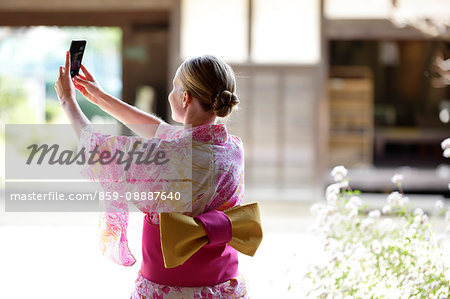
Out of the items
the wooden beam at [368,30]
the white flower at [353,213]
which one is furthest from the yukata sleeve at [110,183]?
the wooden beam at [368,30]

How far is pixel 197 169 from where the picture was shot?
1308 millimetres

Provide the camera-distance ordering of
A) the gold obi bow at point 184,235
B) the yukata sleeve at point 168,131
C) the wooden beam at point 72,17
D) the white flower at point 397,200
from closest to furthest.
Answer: the gold obi bow at point 184,235 < the yukata sleeve at point 168,131 < the white flower at point 397,200 < the wooden beam at point 72,17

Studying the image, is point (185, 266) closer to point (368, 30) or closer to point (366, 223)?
point (366, 223)

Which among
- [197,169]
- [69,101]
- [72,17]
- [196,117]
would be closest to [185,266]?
[197,169]

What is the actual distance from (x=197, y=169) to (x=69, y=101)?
13.4 inches

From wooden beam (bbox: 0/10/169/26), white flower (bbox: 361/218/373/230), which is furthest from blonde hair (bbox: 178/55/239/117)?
wooden beam (bbox: 0/10/169/26)

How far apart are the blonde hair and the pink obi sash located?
10.6 inches

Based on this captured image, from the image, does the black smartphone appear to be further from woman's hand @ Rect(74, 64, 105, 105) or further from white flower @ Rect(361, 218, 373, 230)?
white flower @ Rect(361, 218, 373, 230)

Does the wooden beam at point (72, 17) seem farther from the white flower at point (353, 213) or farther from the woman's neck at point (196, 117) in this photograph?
the woman's neck at point (196, 117)

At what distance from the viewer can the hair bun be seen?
1.32 m

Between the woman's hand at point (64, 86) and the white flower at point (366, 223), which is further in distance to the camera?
the white flower at point (366, 223)

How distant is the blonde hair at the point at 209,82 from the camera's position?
51.5 inches

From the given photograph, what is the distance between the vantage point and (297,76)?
19.0ft

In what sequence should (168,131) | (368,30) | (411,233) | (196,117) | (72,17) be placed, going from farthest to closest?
(72,17) → (368,30) → (411,233) → (168,131) → (196,117)
